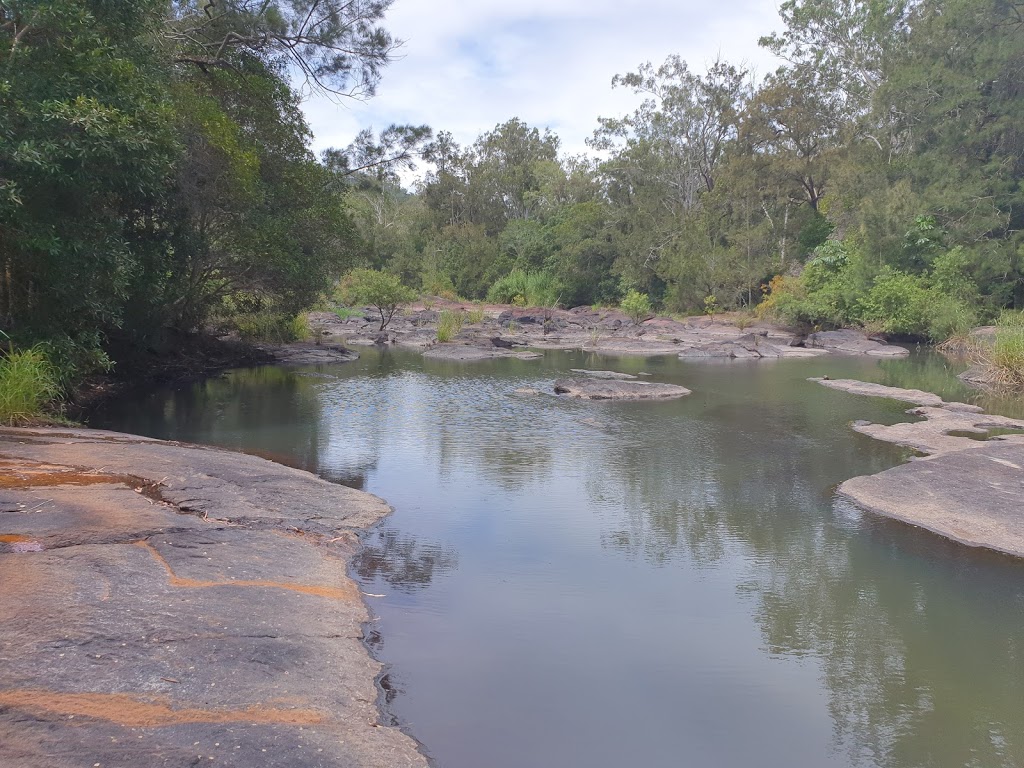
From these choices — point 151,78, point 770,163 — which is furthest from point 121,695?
point 770,163

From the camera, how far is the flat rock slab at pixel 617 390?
17.6m

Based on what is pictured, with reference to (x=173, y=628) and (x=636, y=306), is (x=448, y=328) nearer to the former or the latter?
(x=636, y=306)

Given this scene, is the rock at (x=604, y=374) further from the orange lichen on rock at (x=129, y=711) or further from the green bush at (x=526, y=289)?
the green bush at (x=526, y=289)

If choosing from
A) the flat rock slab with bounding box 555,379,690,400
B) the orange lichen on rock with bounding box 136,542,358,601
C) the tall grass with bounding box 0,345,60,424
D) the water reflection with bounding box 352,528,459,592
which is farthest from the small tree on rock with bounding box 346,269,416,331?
the orange lichen on rock with bounding box 136,542,358,601

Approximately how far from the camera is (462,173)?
59.4 meters

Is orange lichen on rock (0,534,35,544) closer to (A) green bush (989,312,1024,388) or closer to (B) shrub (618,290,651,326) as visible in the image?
(A) green bush (989,312,1024,388)

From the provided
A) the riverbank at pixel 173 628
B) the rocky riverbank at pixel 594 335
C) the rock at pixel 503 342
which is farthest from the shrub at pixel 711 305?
the riverbank at pixel 173 628

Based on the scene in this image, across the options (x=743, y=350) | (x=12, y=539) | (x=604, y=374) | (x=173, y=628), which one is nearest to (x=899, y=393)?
(x=604, y=374)

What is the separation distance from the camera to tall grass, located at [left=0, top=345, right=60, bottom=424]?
9875 mm

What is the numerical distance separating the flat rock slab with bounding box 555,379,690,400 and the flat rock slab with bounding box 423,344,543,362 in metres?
8.27

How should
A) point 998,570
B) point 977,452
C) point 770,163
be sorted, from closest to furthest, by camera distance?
point 998,570 → point 977,452 → point 770,163

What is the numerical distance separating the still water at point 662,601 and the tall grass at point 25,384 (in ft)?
7.49

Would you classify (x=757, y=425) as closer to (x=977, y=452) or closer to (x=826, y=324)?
(x=977, y=452)

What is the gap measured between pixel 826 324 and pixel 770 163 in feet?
33.2
